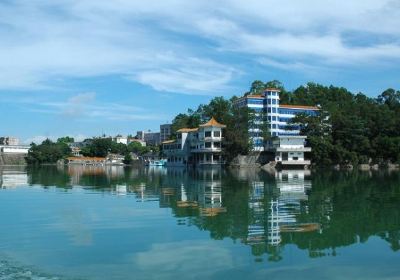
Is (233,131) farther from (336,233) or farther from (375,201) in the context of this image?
(336,233)

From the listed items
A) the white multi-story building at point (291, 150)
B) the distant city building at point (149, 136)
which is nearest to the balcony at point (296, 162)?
the white multi-story building at point (291, 150)

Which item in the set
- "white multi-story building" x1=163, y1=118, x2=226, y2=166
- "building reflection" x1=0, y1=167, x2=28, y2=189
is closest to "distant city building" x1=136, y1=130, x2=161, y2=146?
"white multi-story building" x1=163, y1=118, x2=226, y2=166

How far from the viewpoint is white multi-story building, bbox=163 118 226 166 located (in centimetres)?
6356

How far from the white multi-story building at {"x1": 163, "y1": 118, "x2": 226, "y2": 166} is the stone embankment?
1473 inches

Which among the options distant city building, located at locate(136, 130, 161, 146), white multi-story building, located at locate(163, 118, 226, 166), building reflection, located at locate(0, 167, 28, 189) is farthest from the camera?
distant city building, located at locate(136, 130, 161, 146)

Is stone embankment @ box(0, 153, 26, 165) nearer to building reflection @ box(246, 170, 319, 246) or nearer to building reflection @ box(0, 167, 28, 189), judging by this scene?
building reflection @ box(0, 167, 28, 189)

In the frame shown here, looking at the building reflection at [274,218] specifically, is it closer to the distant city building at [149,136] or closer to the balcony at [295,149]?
the balcony at [295,149]

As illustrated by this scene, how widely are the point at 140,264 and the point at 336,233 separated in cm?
492

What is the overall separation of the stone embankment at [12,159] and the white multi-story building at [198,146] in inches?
1473

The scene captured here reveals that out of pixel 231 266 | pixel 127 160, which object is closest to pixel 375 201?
pixel 231 266

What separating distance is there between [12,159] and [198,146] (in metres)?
49.0

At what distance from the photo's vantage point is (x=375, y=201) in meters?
17.2

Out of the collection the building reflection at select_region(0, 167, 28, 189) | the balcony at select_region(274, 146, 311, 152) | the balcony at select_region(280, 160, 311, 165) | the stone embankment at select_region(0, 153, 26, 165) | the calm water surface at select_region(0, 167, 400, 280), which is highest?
the balcony at select_region(274, 146, 311, 152)

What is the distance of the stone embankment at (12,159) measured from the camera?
3730 inches
